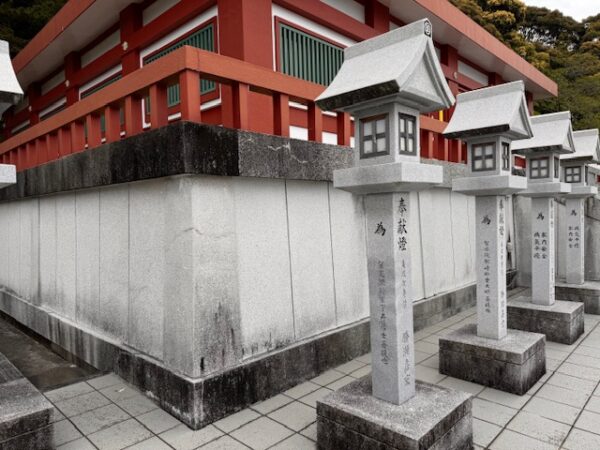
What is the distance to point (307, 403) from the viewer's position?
454 cm

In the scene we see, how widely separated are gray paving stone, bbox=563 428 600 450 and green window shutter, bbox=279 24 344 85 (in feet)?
20.7

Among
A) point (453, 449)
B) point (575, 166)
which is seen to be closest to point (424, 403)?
point (453, 449)

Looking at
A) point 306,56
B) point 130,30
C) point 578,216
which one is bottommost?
point 578,216

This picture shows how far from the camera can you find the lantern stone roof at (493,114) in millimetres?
4871

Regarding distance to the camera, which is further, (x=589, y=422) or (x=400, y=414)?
(x=589, y=422)

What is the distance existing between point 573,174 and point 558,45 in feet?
131

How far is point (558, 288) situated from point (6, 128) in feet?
67.0

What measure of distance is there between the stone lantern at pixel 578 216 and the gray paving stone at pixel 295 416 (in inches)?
250

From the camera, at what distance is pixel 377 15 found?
915 cm

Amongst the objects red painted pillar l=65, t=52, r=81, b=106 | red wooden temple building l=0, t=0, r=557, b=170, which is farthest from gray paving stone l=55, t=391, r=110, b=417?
red painted pillar l=65, t=52, r=81, b=106

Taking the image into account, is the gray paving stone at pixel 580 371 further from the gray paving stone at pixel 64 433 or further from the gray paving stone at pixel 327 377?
the gray paving stone at pixel 64 433

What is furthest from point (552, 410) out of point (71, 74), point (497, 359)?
point (71, 74)

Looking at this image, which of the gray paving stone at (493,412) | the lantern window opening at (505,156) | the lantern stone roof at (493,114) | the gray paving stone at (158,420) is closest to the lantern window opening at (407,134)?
the lantern stone roof at (493,114)

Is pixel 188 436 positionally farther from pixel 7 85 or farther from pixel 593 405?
pixel 593 405
